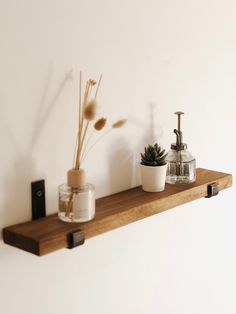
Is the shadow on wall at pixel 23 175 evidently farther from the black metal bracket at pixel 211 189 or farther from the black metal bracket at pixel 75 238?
the black metal bracket at pixel 211 189

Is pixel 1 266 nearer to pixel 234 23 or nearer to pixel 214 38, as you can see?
pixel 214 38

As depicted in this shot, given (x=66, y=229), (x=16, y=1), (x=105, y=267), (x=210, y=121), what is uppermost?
(x=16, y=1)

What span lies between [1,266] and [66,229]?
0.14 meters

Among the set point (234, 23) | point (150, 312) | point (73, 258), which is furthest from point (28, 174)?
point (234, 23)

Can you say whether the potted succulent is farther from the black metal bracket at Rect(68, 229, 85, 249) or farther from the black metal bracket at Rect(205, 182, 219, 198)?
the black metal bracket at Rect(68, 229, 85, 249)

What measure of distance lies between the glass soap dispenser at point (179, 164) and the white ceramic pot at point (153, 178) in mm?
72

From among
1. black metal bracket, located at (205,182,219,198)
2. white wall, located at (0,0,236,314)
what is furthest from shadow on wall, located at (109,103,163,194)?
black metal bracket, located at (205,182,219,198)

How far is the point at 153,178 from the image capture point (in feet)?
4.03

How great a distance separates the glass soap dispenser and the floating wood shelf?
0.09ft

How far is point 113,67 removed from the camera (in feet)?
3.86

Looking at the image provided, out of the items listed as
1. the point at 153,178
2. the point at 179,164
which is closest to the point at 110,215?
the point at 153,178

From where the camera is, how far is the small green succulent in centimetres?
124

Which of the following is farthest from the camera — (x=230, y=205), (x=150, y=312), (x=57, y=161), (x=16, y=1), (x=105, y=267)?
(x=230, y=205)

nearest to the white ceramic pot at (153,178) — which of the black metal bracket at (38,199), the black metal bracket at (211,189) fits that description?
the black metal bracket at (211,189)
